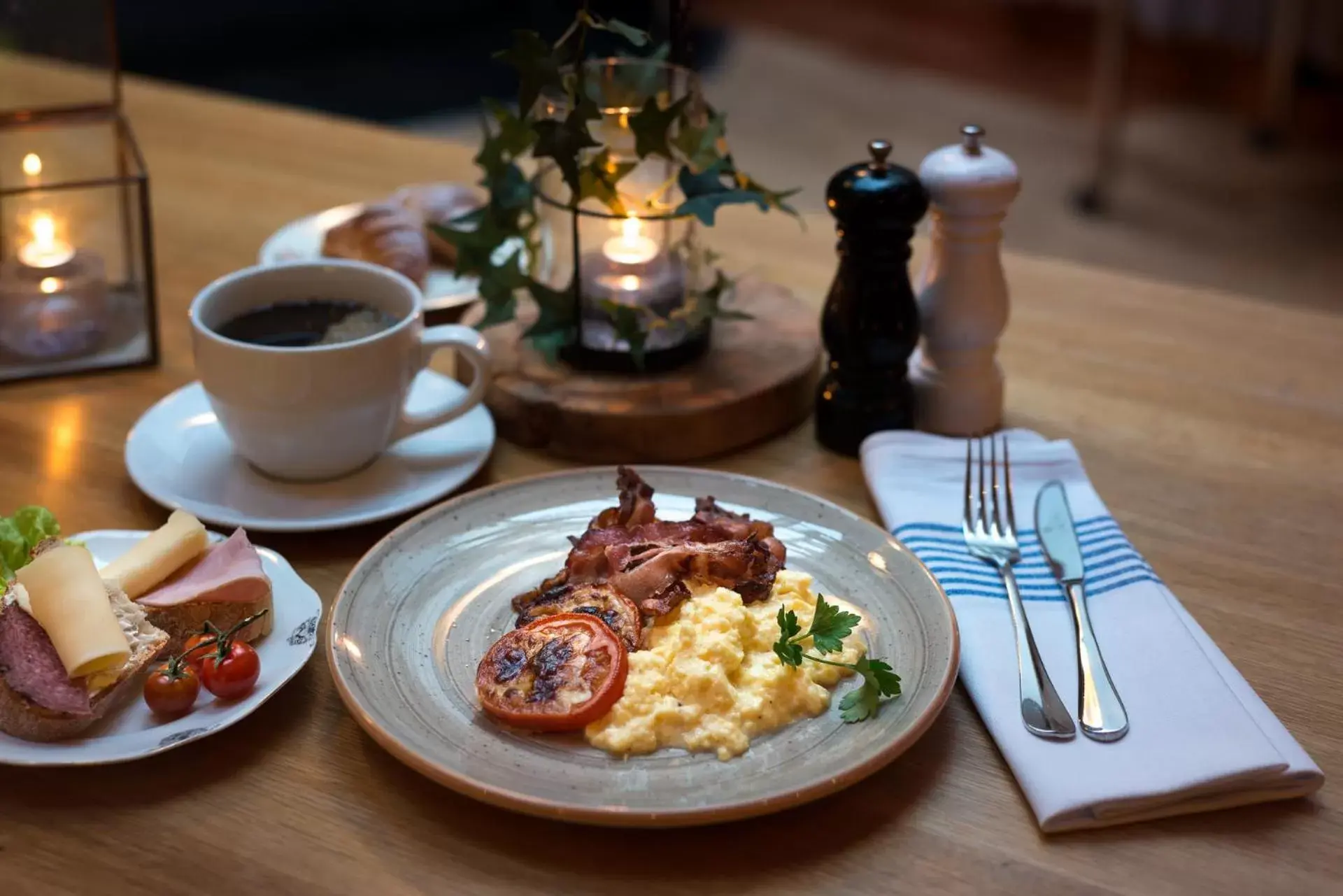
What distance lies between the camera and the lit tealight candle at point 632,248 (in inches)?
57.3

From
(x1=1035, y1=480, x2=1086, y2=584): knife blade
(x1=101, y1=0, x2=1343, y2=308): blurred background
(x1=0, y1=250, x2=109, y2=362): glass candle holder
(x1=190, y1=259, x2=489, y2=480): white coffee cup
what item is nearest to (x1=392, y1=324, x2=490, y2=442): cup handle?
(x1=190, y1=259, x2=489, y2=480): white coffee cup

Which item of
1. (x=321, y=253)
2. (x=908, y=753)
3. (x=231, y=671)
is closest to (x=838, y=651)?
(x=908, y=753)

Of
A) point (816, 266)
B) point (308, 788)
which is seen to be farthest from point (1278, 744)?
point (816, 266)

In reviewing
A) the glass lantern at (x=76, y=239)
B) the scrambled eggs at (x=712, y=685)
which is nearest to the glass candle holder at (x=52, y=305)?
the glass lantern at (x=76, y=239)

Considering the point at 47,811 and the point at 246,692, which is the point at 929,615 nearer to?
the point at 246,692

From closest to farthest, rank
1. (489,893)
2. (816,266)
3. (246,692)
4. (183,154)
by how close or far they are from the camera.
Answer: (489,893), (246,692), (816,266), (183,154)

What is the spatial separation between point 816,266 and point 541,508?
70 cm

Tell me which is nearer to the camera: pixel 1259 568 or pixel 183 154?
pixel 1259 568

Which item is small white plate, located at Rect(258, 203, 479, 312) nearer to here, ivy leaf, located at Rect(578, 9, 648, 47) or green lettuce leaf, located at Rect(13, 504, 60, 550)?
ivy leaf, located at Rect(578, 9, 648, 47)

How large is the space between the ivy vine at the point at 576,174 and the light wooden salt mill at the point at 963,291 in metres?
0.16

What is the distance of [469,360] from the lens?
1.36 metres

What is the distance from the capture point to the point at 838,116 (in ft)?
16.5

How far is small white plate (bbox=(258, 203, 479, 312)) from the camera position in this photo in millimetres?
1637

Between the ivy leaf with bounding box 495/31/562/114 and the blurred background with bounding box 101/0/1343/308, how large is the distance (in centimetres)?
250
